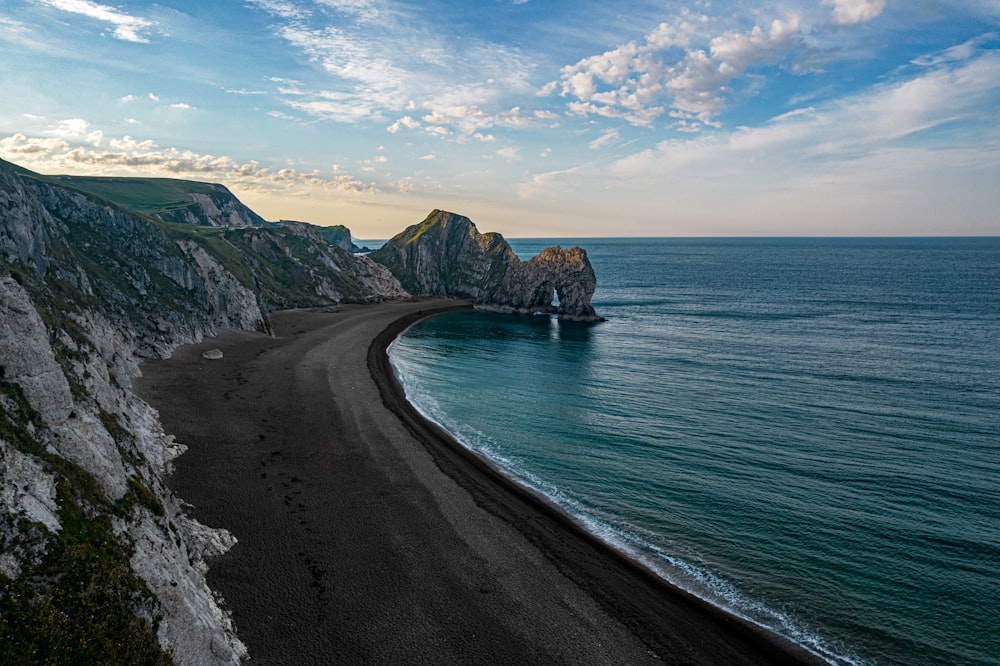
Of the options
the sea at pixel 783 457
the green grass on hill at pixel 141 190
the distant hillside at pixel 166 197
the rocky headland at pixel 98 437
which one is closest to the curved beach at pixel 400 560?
the rocky headland at pixel 98 437

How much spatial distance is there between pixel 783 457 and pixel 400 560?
32.4 metres

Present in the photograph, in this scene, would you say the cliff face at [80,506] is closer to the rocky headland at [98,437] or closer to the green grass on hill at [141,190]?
the rocky headland at [98,437]

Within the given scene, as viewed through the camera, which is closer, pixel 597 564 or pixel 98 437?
pixel 98 437

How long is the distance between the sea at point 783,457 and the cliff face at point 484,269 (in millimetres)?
33847

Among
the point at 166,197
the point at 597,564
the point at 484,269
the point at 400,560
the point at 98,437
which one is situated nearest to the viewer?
the point at 98,437

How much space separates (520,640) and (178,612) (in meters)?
14.2

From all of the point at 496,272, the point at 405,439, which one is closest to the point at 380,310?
the point at 496,272

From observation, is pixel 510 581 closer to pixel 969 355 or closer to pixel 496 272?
pixel 969 355

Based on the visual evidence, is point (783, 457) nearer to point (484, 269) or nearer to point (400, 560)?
point (400, 560)

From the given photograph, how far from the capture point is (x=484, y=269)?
555 ft

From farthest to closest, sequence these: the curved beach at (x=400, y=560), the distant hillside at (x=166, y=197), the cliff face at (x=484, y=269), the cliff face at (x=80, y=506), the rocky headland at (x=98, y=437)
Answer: the distant hillside at (x=166, y=197)
the cliff face at (x=484, y=269)
the curved beach at (x=400, y=560)
the rocky headland at (x=98, y=437)
the cliff face at (x=80, y=506)

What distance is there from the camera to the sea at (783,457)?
26.7m

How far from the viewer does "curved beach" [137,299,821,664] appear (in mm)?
23516

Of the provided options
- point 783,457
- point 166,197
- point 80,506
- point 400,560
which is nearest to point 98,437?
point 80,506
